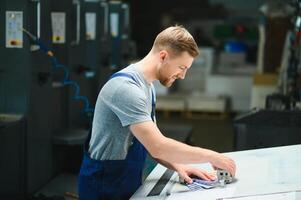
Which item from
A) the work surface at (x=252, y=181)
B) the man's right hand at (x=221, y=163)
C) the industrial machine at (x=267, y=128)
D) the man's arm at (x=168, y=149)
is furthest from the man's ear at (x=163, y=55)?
the industrial machine at (x=267, y=128)

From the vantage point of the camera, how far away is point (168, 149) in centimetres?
203

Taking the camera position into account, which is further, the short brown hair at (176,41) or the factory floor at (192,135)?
the factory floor at (192,135)

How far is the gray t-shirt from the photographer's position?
6.61ft

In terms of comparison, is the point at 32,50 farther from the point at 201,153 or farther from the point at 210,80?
the point at 210,80

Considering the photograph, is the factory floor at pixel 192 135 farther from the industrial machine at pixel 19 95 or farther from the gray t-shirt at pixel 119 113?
the gray t-shirt at pixel 119 113

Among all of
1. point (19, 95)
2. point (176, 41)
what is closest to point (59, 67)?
point (19, 95)

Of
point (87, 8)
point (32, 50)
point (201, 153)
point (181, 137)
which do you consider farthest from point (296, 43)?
point (201, 153)

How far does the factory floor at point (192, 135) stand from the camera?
3.83 metres

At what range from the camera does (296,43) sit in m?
4.71

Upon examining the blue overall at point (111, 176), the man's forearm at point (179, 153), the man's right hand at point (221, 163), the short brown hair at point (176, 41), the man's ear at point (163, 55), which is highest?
the short brown hair at point (176, 41)

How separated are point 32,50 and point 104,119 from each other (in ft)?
5.40

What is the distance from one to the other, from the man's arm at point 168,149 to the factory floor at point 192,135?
119cm

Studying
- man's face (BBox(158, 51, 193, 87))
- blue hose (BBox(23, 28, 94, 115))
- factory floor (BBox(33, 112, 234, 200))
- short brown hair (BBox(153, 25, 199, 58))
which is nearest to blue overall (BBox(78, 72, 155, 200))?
man's face (BBox(158, 51, 193, 87))

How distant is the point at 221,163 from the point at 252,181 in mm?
158
